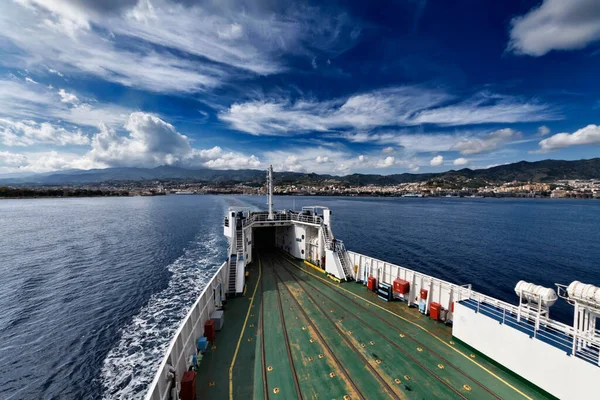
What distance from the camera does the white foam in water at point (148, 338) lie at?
1078cm

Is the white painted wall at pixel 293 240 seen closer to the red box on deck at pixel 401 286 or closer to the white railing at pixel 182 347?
the red box on deck at pixel 401 286

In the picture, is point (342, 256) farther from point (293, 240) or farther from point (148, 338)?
point (148, 338)

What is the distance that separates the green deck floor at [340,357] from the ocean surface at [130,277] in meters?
5.02

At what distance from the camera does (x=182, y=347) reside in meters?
7.53

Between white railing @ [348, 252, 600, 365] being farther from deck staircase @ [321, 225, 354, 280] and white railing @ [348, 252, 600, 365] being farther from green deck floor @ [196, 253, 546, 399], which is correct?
green deck floor @ [196, 253, 546, 399]

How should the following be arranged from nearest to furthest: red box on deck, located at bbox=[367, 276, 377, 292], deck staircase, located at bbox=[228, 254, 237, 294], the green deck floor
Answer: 1. the green deck floor
2. deck staircase, located at bbox=[228, 254, 237, 294]
3. red box on deck, located at bbox=[367, 276, 377, 292]

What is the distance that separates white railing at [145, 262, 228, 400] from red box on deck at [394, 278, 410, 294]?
8.59 metres

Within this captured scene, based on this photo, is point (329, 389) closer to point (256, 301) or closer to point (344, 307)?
point (344, 307)

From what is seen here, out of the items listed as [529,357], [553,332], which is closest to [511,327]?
[529,357]

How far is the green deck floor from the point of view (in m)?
7.13

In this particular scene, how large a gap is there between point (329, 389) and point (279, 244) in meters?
17.5

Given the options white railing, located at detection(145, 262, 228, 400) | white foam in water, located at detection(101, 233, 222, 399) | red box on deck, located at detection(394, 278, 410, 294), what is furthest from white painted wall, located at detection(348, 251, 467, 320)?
white foam in water, located at detection(101, 233, 222, 399)

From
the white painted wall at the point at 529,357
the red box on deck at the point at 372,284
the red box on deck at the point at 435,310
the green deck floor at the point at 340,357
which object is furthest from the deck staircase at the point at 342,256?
the white painted wall at the point at 529,357

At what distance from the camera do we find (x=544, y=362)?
6.88 m
